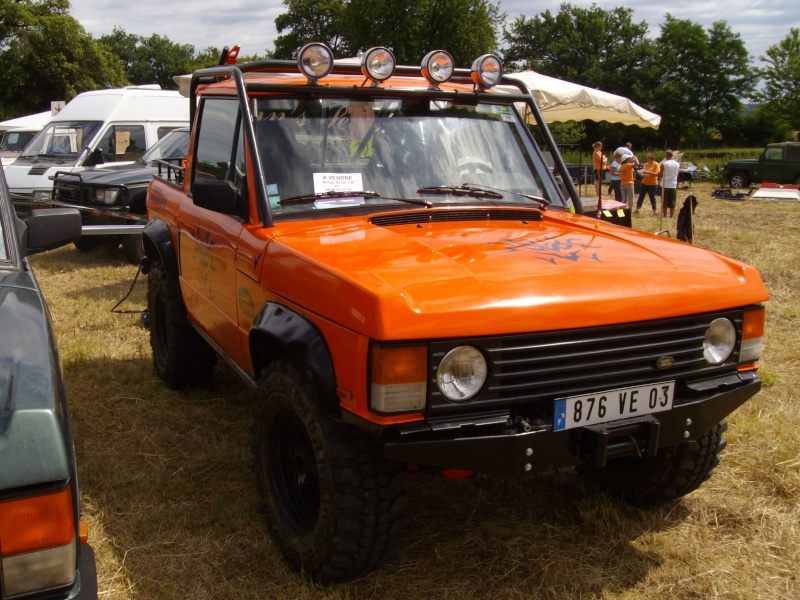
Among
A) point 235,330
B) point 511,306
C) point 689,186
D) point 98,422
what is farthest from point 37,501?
point 689,186

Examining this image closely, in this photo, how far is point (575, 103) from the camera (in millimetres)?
12414

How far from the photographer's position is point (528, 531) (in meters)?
3.40

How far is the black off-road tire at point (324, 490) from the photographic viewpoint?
2.61 metres

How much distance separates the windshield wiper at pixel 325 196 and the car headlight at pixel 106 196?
243 inches

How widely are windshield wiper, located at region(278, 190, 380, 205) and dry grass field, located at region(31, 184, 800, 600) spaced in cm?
143

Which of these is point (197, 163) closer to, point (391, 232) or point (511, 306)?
point (391, 232)

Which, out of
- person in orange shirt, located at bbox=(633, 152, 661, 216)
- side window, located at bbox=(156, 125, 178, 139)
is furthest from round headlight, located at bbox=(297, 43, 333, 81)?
person in orange shirt, located at bbox=(633, 152, 661, 216)

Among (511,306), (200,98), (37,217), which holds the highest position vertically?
(200,98)

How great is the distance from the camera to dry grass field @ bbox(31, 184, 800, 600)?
9.80 ft

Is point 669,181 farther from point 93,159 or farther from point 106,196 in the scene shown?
point 106,196

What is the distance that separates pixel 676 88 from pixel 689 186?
3605cm

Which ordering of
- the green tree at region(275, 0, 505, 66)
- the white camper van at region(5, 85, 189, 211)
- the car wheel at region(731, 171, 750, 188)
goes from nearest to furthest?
the white camper van at region(5, 85, 189, 211) → the car wheel at region(731, 171, 750, 188) → the green tree at region(275, 0, 505, 66)

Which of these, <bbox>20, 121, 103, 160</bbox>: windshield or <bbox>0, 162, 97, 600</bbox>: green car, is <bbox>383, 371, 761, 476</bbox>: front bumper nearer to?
<bbox>0, 162, 97, 600</bbox>: green car

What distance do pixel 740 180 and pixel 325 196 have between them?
26.6 meters
